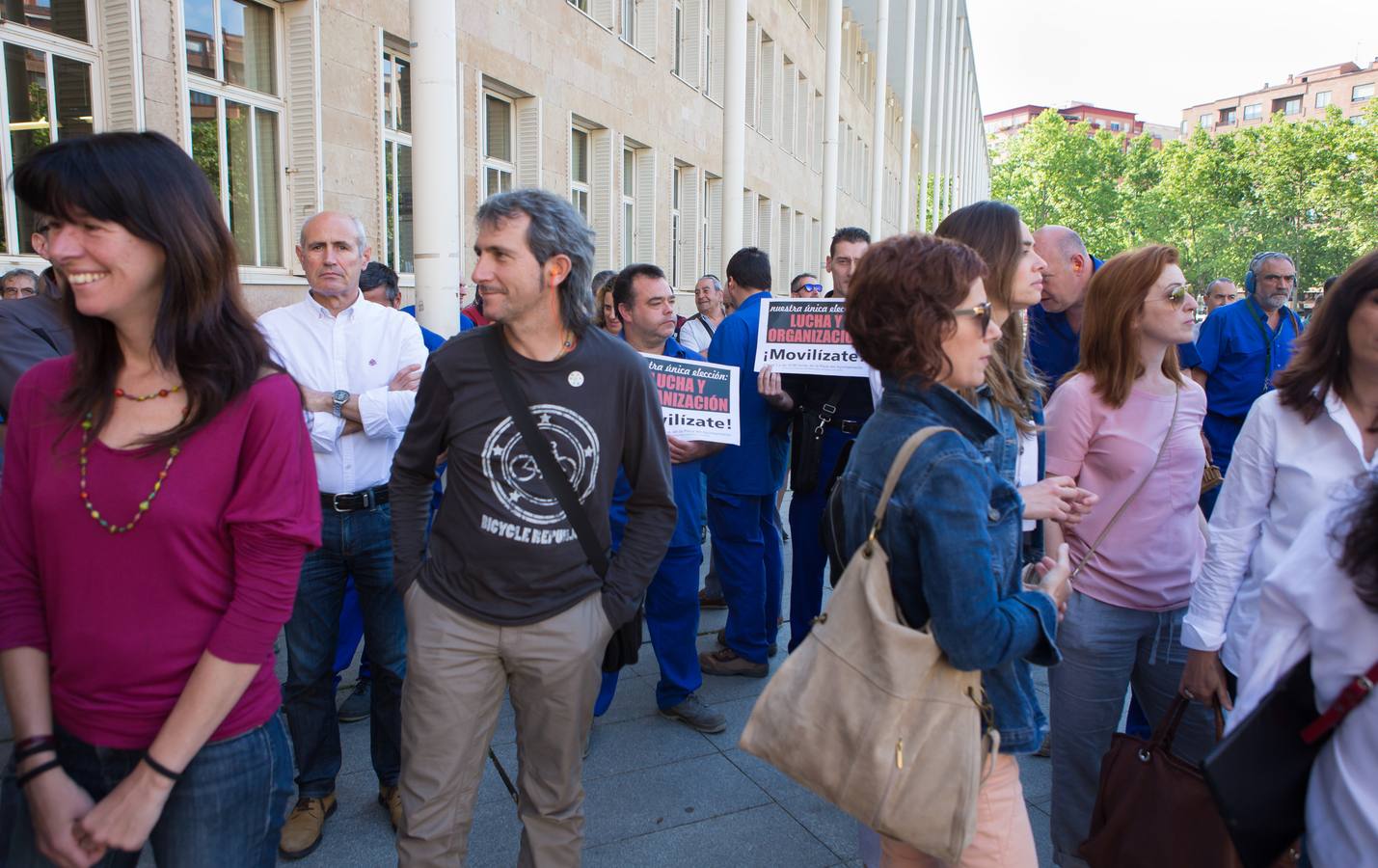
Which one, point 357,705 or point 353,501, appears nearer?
point 353,501

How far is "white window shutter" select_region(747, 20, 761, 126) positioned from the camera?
19891mm

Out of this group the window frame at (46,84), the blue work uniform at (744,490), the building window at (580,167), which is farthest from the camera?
the building window at (580,167)

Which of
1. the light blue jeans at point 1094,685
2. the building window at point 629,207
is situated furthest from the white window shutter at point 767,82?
the light blue jeans at point 1094,685

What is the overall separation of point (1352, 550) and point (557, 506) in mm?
1741

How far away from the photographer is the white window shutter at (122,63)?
20.9ft

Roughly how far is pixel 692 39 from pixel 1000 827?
53.7 feet

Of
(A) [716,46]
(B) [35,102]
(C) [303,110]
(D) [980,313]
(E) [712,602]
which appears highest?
(A) [716,46]

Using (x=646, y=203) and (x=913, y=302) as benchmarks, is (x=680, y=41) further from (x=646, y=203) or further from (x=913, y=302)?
(x=913, y=302)

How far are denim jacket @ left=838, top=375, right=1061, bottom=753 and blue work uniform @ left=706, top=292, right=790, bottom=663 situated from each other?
2.72 m

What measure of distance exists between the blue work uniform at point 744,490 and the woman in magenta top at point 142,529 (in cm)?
318

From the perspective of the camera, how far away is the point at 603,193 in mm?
13547

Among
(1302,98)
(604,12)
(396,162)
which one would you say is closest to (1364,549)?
(396,162)

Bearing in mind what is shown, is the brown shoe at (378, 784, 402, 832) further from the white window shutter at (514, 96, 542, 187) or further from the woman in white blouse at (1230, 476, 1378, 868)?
the white window shutter at (514, 96, 542, 187)

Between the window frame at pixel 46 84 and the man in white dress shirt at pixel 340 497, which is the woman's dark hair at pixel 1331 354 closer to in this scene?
the man in white dress shirt at pixel 340 497
